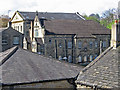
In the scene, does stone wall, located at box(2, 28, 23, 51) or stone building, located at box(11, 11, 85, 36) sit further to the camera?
stone building, located at box(11, 11, 85, 36)

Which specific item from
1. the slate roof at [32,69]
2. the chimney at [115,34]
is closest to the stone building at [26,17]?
the slate roof at [32,69]

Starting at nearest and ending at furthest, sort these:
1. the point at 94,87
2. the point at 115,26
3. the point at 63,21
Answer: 1. the point at 94,87
2. the point at 115,26
3. the point at 63,21

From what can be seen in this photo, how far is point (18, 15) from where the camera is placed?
75.4 metres

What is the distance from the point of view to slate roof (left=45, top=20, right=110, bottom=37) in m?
56.9

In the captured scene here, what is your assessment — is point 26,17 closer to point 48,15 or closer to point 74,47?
point 48,15

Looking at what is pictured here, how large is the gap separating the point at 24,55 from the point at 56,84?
4.00 meters

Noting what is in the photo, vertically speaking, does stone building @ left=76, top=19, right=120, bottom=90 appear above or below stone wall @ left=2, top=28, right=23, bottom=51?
below

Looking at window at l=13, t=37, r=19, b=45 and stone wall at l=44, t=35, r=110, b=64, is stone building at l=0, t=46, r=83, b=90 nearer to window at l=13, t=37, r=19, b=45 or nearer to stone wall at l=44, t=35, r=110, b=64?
window at l=13, t=37, r=19, b=45

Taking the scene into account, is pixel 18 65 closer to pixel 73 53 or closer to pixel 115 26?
pixel 115 26

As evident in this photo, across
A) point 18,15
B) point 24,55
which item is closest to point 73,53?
point 18,15

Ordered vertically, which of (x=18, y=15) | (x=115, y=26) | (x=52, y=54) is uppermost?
(x=18, y=15)

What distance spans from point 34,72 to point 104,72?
5.21m

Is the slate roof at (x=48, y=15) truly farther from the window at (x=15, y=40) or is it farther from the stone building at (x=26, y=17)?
the window at (x=15, y=40)

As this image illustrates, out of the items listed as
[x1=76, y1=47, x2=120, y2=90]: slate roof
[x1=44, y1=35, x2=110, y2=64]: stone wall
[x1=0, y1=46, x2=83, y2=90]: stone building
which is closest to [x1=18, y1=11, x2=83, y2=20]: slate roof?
[x1=44, y1=35, x2=110, y2=64]: stone wall
